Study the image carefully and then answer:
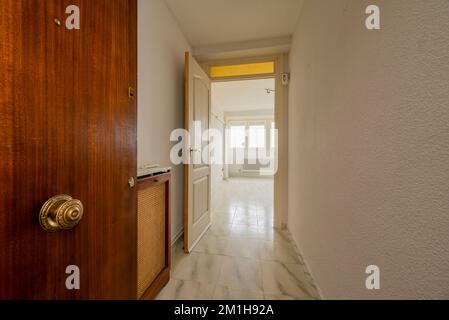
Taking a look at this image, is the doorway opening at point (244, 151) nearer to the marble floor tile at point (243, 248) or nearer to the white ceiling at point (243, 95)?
the white ceiling at point (243, 95)

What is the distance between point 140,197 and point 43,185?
751 millimetres

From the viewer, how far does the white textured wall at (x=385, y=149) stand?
19.5 inches

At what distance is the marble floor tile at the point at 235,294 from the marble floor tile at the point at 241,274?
40mm

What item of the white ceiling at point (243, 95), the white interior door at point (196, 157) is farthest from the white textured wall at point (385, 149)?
the white ceiling at point (243, 95)

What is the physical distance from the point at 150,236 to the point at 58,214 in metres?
0.96

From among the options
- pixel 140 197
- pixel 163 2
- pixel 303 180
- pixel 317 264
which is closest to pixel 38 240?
pixel 140 197

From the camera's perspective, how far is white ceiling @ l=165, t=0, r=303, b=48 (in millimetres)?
1835

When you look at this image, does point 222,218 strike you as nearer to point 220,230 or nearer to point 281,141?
point 220,230

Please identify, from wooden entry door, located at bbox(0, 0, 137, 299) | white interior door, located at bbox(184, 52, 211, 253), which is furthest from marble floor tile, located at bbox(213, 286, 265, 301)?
wooden entry door, located at bbox(0, 0, 137, 299)

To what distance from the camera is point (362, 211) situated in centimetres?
80

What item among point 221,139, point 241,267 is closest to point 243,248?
point 241,267

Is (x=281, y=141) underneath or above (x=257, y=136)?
underneath

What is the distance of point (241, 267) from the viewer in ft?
5.36
